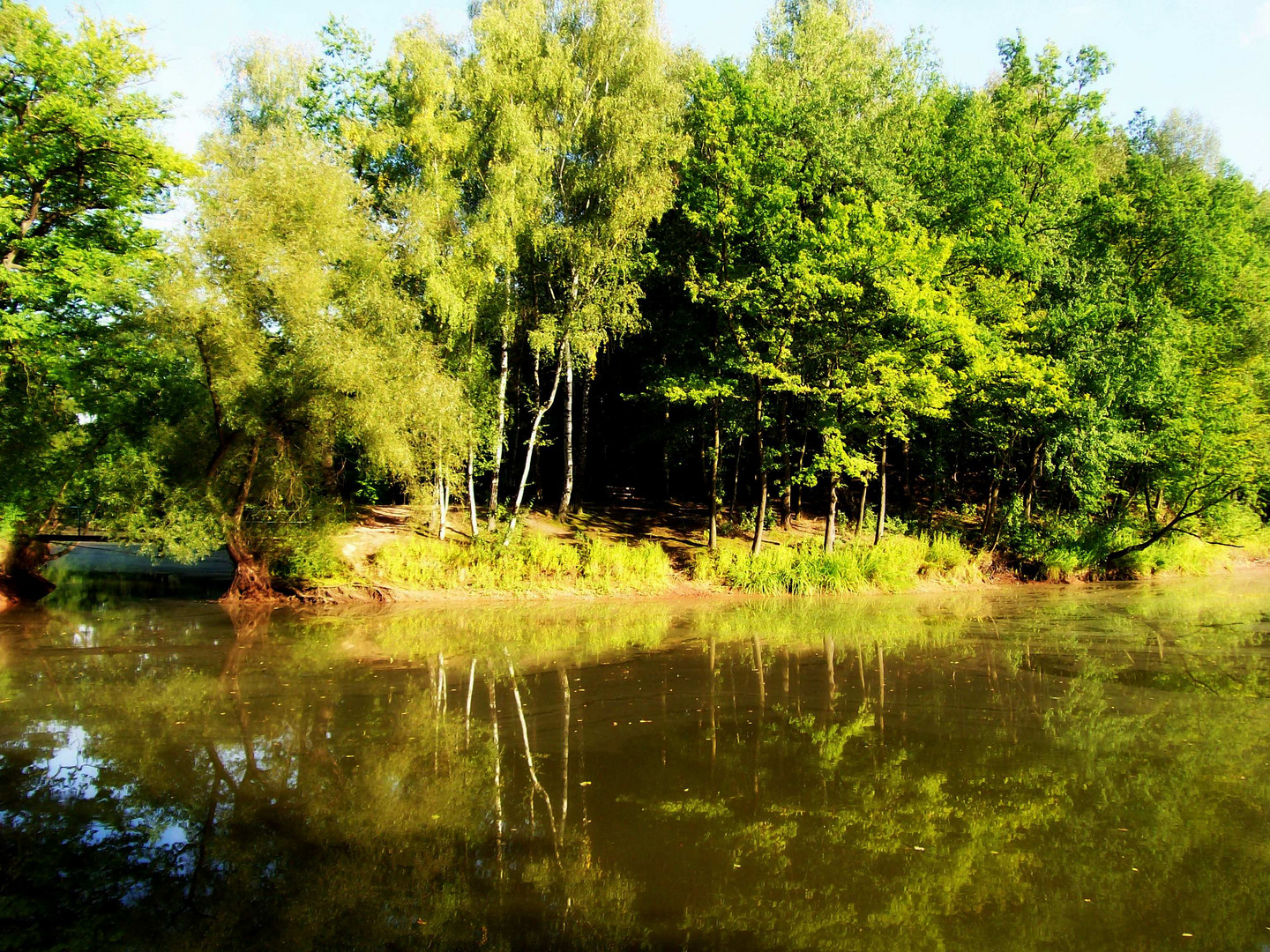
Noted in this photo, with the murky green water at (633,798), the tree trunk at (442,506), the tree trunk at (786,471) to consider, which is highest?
the tree trunk at (786,471)

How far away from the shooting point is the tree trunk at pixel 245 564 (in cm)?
1830

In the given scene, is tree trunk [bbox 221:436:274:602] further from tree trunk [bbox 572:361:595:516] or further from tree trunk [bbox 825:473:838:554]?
tree trunk [bbox 825:473:838:554]

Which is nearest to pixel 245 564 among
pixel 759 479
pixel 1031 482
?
pixel 759 479

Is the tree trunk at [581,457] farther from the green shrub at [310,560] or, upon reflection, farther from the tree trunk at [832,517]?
the green shrub at [310,560]

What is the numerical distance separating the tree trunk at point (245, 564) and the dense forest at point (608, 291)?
100mm

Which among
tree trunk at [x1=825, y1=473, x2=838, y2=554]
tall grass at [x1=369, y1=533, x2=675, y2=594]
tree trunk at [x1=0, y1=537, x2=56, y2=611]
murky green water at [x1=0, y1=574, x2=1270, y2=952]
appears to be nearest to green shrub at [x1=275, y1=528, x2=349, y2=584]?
tall grass at [x1=369, y1=533, x2=675, y2=594]

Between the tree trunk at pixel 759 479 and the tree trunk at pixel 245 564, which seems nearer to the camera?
the tree trunk at pixel 245 564

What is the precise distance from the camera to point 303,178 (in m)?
16.9

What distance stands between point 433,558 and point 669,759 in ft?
43.6

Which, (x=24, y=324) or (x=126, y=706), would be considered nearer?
(x=126, y=706)

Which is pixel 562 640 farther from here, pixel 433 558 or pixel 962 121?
pixel 962 121

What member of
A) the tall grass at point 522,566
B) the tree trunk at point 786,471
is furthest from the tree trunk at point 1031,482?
the tall grass at point 522,566

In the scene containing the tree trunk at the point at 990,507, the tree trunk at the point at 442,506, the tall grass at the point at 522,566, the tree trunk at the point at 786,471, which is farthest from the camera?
the tree trunk at the point at 990,507

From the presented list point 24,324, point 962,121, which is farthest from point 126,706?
point 962,121
